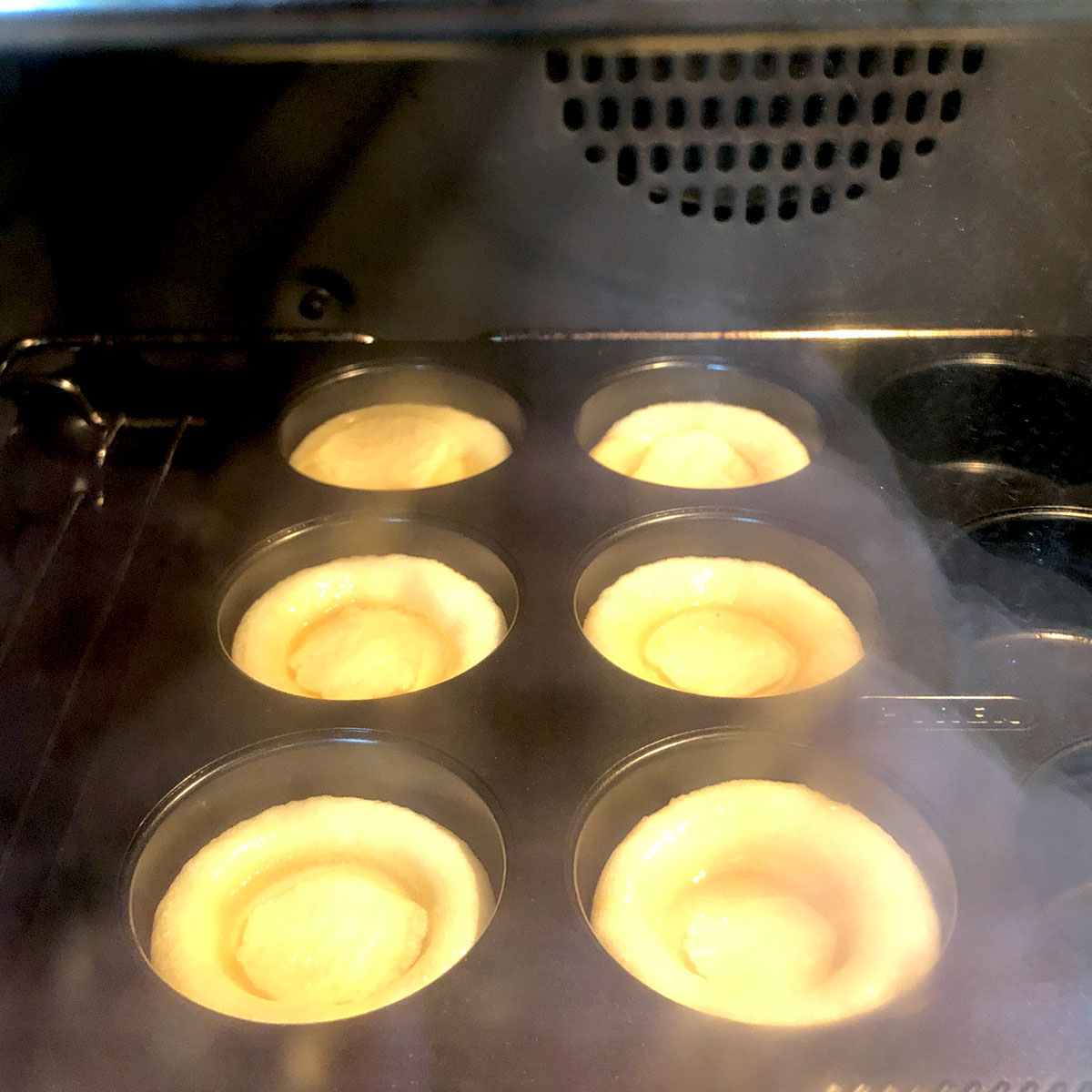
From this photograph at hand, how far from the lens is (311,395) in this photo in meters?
1.43

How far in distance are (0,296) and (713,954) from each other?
111 cm

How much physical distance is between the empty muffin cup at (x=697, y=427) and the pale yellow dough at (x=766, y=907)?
527 mm

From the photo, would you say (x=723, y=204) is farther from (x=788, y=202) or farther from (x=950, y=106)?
(x=950, y=106)

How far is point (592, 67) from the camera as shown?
46.4 inches

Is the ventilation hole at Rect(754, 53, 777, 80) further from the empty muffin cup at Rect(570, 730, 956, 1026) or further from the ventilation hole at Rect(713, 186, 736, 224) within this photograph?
the empty muffin cup at Rect(570, 730, 956, 1026)

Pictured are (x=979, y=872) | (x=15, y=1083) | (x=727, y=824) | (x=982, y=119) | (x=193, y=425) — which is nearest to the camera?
(x=15, y=1083)

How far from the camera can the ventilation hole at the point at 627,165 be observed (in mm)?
1247

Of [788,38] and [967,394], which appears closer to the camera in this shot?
[788,38]

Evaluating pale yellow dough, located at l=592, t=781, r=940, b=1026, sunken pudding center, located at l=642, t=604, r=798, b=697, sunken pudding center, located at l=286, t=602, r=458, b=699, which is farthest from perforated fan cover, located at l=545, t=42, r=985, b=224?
pale yellow dough, located at l=592, t=781, r=940, b=1026

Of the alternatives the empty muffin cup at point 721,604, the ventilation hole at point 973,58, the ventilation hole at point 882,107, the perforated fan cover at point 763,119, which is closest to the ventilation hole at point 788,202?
the perforated fan cover at point 763,119

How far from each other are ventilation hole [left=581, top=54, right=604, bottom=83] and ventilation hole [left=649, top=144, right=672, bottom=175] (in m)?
0.11

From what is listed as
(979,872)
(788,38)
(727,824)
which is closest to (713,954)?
(727,824)

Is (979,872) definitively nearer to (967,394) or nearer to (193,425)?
(967,394)

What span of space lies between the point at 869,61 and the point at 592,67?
31 cm
